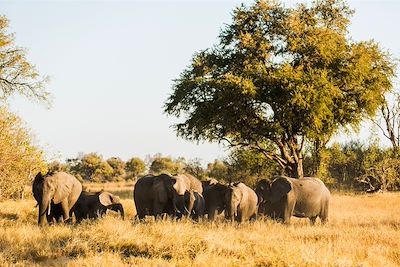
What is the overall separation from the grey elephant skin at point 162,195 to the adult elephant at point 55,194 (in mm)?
2488

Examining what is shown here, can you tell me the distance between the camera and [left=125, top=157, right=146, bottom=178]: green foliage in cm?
8215

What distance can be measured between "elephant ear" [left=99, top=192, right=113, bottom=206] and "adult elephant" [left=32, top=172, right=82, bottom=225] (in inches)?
34.6

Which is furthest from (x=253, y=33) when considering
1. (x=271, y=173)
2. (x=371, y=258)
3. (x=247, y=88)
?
(x=371, y=258)

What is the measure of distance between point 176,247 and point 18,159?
14.3m

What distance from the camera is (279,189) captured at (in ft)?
63.6

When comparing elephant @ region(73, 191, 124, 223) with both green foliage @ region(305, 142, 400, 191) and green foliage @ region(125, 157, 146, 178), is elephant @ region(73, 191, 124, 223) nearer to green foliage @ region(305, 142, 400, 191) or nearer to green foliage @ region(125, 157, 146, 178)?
green foliage @ region(305, 142, 400, 191)

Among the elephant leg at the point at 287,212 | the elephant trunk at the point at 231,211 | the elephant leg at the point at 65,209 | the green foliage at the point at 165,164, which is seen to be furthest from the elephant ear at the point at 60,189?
the green foliage at the point at 165,164

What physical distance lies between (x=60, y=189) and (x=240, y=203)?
21.4ft

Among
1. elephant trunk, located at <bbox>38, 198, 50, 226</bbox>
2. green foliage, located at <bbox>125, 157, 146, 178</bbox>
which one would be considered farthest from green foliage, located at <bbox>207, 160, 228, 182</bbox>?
elephant trunk, located at <bbox>38, 198, 50, 226</bbox>

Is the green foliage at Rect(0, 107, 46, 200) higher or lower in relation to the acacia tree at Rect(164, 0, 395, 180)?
lower

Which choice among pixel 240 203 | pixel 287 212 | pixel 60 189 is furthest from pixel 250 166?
pixel 60 189

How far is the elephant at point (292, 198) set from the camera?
755 inches

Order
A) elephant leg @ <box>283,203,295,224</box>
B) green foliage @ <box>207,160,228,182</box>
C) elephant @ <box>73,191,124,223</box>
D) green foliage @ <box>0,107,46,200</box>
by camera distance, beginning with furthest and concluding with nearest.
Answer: green foliage @ <box>207,160,228,182</box> → green foliage @ <box>0,107,46,200</box> → elephant @ <box>73,191,124,223</box> → elephant leg @ <box>283,203,295,224</box>

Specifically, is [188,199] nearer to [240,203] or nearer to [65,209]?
[240,203]
